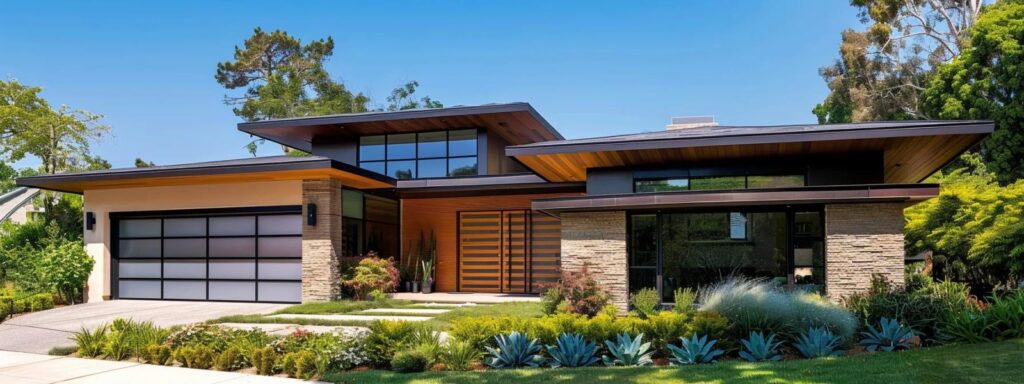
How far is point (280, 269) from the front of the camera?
16.6 metres

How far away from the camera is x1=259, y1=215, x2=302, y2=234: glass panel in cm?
1644

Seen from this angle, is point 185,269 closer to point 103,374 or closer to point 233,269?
point 233,269

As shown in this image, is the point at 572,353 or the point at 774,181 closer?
the point at 572,353

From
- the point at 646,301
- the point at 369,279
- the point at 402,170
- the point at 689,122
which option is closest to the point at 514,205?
the point at 402,170

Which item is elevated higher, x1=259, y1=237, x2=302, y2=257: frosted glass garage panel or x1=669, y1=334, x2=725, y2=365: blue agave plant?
x1=259, y1=237, x2=302, y2=257: frosted glass garage panel

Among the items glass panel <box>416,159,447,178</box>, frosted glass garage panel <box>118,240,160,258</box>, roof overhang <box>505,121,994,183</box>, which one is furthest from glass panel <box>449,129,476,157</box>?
frosted glass garage panel <box>118,240,160,258</box>

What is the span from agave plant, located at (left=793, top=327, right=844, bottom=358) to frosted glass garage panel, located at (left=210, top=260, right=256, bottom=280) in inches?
515

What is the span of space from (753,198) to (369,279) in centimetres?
884

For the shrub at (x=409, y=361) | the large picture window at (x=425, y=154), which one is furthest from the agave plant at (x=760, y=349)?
the large picture window at (x=425, y=154)

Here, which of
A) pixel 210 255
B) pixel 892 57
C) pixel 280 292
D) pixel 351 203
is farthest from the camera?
pixel 892 57

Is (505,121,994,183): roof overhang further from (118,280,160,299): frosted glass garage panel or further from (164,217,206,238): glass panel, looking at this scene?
(118,280,160,299): frosted glass garage panel

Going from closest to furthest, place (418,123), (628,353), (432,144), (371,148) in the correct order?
1. (628,353)
2. (418,123)
3. (432,144)
4. (371,148)

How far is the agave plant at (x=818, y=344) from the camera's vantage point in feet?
27.1

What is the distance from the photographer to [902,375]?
6895mm
